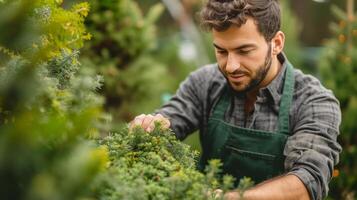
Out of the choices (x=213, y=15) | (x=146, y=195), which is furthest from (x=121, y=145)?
(x=213, y=15)

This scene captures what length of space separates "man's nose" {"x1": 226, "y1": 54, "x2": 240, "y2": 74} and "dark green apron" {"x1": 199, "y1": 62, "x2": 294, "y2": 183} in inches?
11.9

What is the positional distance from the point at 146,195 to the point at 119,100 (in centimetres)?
415

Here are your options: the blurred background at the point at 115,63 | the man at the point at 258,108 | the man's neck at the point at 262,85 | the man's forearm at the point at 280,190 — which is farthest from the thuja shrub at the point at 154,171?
the man's neck at the point at 262,85

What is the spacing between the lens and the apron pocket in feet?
9.06

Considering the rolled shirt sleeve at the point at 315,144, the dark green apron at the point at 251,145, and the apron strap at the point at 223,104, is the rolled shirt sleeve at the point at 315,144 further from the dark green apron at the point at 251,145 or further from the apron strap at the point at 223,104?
the apron strap at the point at 223,104

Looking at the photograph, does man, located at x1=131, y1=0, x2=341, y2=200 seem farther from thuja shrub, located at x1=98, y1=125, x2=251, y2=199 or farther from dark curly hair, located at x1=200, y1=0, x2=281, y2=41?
thuja shrub, located at x1=98, y1=125, x2=251, y2=199

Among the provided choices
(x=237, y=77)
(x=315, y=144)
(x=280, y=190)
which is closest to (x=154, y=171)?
(x=280, y=190)

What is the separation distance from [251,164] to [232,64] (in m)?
0.50

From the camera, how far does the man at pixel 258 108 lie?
259cm

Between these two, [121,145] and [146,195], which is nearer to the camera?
[146,195]

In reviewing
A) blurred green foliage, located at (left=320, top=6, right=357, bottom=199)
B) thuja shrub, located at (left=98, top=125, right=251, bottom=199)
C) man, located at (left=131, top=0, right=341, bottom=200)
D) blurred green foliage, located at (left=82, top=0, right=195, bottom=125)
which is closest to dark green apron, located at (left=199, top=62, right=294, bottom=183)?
man, located at (left=131, top=0, right=341, bottom=200)

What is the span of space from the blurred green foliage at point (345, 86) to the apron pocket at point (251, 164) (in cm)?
189

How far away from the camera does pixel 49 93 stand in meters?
1.53

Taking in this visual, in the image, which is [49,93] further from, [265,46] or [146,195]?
[265,46]
